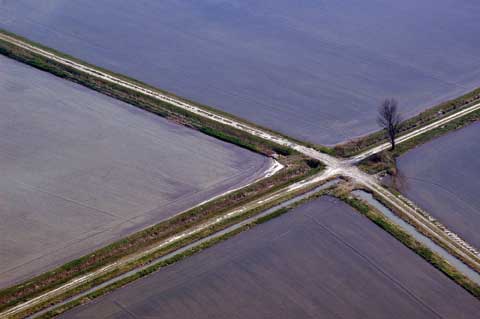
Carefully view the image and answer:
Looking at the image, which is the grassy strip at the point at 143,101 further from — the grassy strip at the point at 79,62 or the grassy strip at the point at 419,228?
the grassy strip at the point at 419,228

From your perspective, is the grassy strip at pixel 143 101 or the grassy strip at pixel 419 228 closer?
the grassy strip at pixel 419 228

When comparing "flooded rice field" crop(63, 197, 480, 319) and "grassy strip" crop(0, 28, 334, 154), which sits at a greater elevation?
"grassy strip" crop(0, 28, 334, 154)

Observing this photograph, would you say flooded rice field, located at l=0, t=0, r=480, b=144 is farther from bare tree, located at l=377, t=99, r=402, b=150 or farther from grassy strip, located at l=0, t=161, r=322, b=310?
grassy strip, located at l=0, t=161, r=322, b=310

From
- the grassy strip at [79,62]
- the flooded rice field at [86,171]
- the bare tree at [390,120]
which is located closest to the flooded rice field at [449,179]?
the bare tree at [390,120]

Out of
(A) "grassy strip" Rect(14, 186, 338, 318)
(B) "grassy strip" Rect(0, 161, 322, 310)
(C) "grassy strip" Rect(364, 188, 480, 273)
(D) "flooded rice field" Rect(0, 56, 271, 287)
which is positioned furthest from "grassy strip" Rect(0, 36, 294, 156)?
(C) "grassy strip" Rect(364, 188, 480, 273)

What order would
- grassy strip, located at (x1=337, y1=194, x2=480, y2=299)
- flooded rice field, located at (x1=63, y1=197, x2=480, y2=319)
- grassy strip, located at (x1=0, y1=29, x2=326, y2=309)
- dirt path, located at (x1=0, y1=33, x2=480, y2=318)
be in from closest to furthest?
1. flooded rice field, located at (x1=63, y1=197, x2=480, y2=319)
2. grassy strip, located at (x1=337, y1=194, x2=480, y2=299)
3. grassy strip, located at (x1=0, y1=29, x2=326, y2=309)
4. dirt path, located at (x1=0, y1=33, x2=480, y2=318)

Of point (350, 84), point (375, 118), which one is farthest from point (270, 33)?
point (375, 118)

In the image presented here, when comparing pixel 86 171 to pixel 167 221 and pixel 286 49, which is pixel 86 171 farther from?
pixel 286 49

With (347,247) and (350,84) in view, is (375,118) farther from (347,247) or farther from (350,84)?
(347,247)
